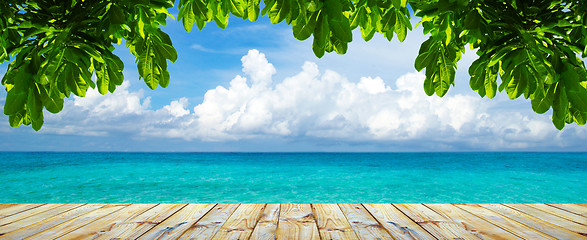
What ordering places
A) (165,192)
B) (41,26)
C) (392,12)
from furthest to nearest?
1. (165,192)
2. (392,12)
3. (41,26)

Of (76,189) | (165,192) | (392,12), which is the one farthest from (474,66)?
(76,189)

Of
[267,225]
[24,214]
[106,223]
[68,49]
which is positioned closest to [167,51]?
[68,49]

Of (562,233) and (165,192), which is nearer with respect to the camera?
(562,233)

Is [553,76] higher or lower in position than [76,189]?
higher

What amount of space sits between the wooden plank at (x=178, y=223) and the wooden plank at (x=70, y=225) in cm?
51

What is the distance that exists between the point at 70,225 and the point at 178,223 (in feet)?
2.21

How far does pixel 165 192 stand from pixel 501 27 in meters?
14.4

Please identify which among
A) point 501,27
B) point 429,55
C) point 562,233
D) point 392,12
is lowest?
point 562,233

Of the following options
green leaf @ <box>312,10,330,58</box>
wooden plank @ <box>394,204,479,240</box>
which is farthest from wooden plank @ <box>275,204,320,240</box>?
green leaf @ <box>312,10,330,58</box>

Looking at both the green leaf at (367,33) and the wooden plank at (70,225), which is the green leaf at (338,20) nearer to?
the green leaf at (367,33)

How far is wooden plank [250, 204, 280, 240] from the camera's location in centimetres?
213

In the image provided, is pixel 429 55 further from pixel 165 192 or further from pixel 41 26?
pixel 165 192

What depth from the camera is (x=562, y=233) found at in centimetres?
224

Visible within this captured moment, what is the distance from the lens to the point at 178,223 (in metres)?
2.43
